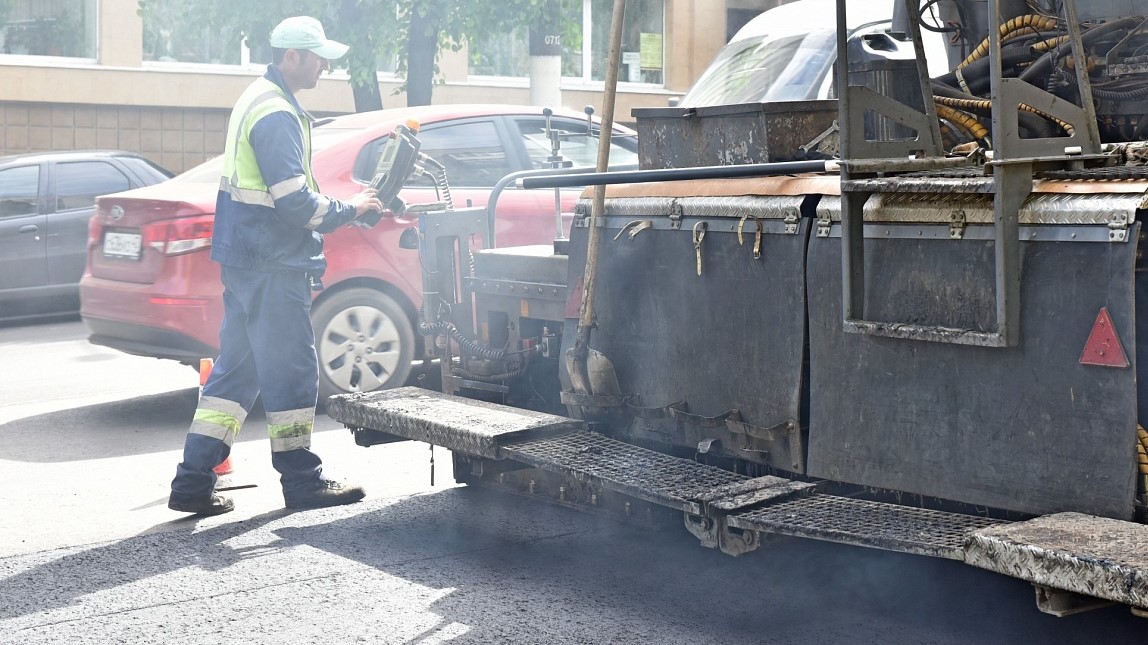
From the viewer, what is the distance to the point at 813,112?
16.5ft

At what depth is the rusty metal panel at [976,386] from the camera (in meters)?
3.72

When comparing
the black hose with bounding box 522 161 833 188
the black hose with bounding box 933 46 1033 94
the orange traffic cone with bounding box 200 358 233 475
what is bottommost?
the orange traffic cone with bounding box 200 358 233 475

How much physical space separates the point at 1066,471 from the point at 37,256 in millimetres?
10738

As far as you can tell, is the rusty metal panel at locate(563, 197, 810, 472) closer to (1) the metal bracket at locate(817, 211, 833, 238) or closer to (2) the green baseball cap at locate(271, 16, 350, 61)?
(1) the metal bracket at locate(817, 211, 833, 238)

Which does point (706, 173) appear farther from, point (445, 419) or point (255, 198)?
point (255, 198)

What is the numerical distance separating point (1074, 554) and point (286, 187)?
3.65m

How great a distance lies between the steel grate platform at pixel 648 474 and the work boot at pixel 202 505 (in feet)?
4.89

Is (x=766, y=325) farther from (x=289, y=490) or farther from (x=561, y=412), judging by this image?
(x=289, y=490)

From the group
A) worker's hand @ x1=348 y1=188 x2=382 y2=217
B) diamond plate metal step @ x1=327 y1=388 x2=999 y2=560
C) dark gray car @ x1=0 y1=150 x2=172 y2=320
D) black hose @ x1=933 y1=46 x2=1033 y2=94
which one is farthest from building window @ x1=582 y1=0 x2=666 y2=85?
black hose @ x1=933 y1=46 x2=1033 y2=94


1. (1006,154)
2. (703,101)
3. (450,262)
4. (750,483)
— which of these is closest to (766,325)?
(750,483)

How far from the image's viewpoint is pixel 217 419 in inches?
237

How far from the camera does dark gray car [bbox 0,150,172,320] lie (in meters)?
12.6

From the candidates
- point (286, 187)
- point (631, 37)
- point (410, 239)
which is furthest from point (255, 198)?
point (631, 37)

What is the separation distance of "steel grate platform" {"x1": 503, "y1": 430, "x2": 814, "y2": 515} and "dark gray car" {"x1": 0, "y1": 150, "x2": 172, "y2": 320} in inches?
343
